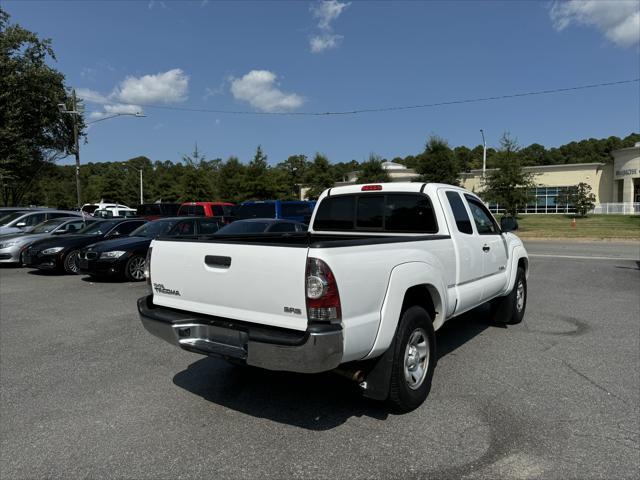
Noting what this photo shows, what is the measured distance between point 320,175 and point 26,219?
120ft

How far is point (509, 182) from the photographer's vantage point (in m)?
28.2

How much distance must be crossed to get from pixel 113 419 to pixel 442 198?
3617 mm

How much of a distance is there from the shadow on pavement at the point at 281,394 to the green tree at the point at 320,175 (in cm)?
4578

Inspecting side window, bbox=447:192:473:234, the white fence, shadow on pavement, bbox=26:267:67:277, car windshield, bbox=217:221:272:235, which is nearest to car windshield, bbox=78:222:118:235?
shadow on pavement, bbox=26:267:67:277

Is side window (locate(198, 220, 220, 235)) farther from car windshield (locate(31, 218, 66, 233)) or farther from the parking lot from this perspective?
the parking lot

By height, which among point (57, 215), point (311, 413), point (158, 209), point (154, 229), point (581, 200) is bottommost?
point (311, 413)

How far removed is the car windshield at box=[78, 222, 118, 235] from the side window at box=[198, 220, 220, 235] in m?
2.68

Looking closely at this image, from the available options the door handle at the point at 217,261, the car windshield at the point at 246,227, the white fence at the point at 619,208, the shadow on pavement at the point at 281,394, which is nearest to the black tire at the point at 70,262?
the car windshield at the point at 246,227

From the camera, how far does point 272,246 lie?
122 inches

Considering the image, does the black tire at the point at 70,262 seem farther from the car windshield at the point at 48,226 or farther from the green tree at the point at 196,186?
the green tree at the point at 196,186

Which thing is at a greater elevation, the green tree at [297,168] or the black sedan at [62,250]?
the green tree at [297,168]

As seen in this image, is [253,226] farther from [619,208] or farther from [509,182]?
[619,208]

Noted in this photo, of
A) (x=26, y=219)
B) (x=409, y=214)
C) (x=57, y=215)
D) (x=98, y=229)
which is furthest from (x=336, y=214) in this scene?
Answer: (x=26, y=219)

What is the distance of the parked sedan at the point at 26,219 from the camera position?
15.9 metres
